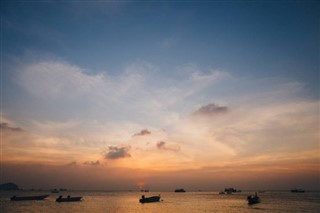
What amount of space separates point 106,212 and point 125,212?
551cm

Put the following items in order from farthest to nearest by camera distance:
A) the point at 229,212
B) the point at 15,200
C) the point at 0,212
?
the point at 15,200 → the point at 229,212 → the point at 0,212

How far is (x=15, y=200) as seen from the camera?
125500 mm

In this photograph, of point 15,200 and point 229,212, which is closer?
point 229,212

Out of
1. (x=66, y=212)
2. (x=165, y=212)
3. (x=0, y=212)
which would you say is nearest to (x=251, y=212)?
(x=165, y=212)

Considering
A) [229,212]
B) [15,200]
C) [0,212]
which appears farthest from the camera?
[15,200]

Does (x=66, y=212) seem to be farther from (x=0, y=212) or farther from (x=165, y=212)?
(x=165, y=212)

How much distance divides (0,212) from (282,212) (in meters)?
77.2

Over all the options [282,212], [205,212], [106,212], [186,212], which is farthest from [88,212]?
[282,212]

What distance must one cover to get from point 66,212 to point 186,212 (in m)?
33.2

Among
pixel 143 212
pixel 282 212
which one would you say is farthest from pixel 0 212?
pixel 282 212

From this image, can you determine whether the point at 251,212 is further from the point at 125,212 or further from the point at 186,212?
the point at 125,212

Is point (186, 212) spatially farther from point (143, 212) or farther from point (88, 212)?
point (88, 212)

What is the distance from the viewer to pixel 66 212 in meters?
75.8

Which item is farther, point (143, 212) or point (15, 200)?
point (15, 200)
